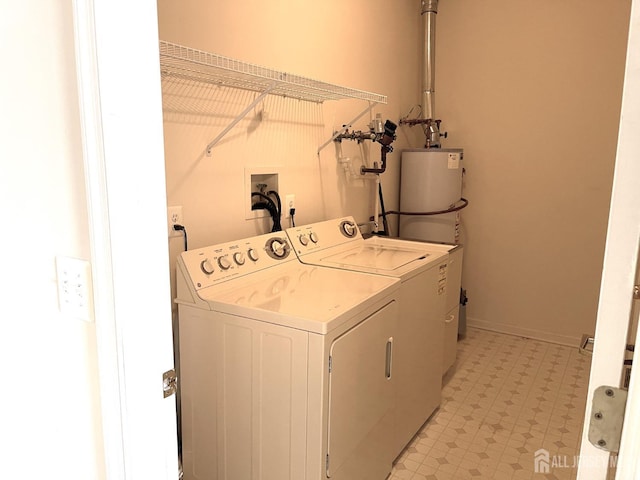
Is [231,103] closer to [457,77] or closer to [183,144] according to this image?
[183,144]

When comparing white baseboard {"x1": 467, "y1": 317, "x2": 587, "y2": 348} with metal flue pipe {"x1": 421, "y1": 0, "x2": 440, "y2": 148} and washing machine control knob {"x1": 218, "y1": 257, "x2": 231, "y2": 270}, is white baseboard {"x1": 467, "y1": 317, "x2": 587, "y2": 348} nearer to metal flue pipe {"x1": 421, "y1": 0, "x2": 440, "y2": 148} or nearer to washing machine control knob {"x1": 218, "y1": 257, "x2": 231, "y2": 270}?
metal flue pipe {"x1": 421, "y1": 0, "x2": 440, "y2": 148}

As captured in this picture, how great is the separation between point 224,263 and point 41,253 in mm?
916

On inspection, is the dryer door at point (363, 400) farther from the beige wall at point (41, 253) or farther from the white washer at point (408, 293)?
the beige wall at point (41, 253)

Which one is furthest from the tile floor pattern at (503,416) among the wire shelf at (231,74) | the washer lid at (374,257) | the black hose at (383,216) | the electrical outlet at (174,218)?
the wire shelf at (231,74)

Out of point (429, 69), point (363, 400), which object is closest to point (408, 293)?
point (363, 400)

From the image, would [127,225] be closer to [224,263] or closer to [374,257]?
[224,263]

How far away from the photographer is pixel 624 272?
0.56 meters

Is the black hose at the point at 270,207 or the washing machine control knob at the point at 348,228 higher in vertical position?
the black hose at the point at 270,207

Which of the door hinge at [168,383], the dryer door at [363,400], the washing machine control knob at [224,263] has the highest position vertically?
the washing machine control knob at [224,263]

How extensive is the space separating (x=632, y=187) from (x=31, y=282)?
1.08 m

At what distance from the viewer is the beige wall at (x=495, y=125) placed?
8.14 ft

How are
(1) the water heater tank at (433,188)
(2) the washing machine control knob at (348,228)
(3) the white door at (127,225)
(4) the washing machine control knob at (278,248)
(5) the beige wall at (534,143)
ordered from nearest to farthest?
1. (3) the white door at (127,225)
2. (4) the washing machine control knob at (278,248)
3. (2) the washing machine control knob at (348,228)
4. (5) the beige wall at (534,143)
5. (1) the water heater tank at (433,188)

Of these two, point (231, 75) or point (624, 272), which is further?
point (231, 75)

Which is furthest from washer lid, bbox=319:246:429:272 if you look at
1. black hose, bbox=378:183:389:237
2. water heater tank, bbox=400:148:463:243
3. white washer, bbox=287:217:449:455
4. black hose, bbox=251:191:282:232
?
water heater tank, bbox=400:148:463:243
